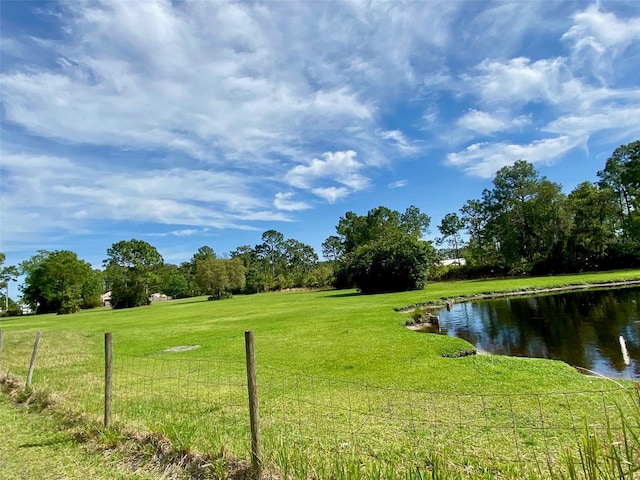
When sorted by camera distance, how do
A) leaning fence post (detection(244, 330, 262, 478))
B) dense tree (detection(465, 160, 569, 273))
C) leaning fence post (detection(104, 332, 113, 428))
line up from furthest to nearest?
dense tree (detection(465, 160, 569, 273)), leaning fence post (detection(104, 332, 113, 428)), leaning fence post (detection(244, 330, 262, 478))

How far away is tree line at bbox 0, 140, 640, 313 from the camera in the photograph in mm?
46219

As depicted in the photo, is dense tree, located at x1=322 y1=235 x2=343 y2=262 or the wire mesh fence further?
dense tree, located at x1=322 y1=235 x2=343 y2=262

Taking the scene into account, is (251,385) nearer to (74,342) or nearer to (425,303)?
(74,342)

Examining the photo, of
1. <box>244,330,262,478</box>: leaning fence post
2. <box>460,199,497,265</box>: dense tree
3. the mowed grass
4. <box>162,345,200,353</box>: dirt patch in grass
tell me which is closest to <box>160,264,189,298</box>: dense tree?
<box>460,199,497,265</box>: dense tree

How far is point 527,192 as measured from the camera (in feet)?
204

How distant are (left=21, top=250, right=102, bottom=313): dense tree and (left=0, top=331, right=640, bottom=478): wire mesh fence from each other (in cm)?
6370

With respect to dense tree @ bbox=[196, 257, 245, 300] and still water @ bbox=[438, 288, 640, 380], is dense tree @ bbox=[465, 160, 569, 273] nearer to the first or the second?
still water @ bbox=[438, 288, 640, 380]

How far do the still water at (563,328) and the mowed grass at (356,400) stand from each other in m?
2.00

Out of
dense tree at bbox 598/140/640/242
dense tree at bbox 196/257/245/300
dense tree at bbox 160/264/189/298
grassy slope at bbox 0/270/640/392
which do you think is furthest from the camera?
dense tree at bbox 160/264/189/298

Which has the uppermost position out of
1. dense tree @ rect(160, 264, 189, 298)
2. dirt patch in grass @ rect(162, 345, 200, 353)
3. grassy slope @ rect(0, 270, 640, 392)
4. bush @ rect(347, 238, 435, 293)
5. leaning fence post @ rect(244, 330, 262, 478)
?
dense tree @ rect(160, 264, 189, 298)

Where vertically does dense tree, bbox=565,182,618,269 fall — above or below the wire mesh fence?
above

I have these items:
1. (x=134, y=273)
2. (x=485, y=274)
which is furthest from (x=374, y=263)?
(x=134, y=273)

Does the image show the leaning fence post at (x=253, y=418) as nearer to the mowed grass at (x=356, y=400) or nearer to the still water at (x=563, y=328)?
the mowed grass at (x=356, y=400)

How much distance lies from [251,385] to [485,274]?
209ft
